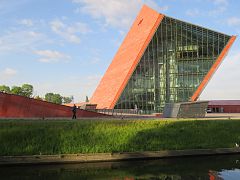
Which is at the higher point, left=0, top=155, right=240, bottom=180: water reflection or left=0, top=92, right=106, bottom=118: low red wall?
left=0, top=92, right=106, bottom=118: low red wall

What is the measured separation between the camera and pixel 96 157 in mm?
22000

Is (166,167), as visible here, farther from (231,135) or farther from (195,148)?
(231,135)

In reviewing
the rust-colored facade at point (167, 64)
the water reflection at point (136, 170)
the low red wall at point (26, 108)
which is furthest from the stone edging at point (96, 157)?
the rust-colored facade at point (167, 64)

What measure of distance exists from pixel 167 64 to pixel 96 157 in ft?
132

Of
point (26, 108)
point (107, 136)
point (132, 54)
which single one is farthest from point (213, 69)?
point (107, 136)

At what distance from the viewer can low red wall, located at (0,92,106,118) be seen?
3167cm

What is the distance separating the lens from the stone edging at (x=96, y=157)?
20625mm

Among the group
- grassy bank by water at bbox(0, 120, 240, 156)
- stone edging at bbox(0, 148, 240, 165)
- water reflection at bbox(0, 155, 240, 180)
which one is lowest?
water reflection at bbox(0, 155, 240, 180)

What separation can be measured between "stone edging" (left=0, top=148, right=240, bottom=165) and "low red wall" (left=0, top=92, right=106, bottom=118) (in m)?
11.9

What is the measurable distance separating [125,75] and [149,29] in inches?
331

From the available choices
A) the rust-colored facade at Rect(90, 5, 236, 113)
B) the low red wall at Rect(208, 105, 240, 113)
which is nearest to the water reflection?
the rust-colored facade at Rect(90, 5, 236, 113)

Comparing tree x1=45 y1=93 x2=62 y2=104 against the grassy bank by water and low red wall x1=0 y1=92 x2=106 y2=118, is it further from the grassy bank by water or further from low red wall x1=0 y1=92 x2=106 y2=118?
the grassy bank by water

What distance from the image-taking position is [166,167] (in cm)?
1981

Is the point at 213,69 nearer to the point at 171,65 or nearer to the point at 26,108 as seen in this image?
the point at 171,65
